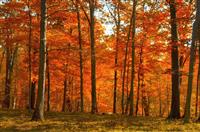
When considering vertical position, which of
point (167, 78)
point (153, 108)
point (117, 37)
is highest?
point (117, 37)

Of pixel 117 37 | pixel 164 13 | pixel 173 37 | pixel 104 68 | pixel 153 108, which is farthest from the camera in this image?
pixel 153 108

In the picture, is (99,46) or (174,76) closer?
(174,76)

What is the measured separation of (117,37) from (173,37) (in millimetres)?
13459

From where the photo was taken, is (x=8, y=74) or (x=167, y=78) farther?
(x=167, y=78)

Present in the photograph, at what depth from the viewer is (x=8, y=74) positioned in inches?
1742

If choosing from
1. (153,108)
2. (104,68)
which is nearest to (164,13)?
(104,68)

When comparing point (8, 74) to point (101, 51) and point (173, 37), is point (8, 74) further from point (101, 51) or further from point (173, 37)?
point (173, 37)

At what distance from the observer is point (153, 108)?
7362 cm

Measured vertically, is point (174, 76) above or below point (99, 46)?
below

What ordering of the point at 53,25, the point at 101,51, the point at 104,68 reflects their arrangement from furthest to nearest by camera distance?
the point at 104,68 → the point at 101,51 → the point at 53,25

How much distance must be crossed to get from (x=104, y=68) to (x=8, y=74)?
11720 millimetres

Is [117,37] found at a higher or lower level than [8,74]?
higher

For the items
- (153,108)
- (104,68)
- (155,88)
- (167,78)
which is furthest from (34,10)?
(153,108)

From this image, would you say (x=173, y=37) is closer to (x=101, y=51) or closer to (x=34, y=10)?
(x=34, y=10)
